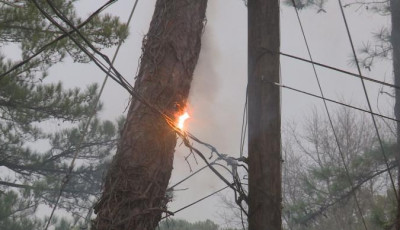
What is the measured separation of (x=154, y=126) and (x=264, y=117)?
0.74 m

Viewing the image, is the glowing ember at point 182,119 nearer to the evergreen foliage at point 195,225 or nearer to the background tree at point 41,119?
the background tree at point 41,119

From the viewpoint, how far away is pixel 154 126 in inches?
100.0

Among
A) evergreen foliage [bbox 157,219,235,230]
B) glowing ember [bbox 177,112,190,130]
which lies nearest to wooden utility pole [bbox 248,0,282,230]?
glowing ember [bbox 177,112,190,130]

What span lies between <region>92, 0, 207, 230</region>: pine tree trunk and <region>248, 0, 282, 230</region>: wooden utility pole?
548 mm

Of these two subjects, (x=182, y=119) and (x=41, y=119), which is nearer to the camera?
(x=182, y=119)

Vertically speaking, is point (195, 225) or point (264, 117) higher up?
point (195, 225)

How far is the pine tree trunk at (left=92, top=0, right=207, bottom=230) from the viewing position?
231 centimetres

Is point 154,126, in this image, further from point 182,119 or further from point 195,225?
point 195,225

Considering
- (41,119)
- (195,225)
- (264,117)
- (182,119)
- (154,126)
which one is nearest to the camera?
(264,117)

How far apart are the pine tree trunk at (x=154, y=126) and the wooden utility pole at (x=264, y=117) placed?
1.80ft

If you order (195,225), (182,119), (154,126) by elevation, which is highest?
(195,225)

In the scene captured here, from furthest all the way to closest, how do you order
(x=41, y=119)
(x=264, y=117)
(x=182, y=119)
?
(x=41, y=119) < (x=182, y=119) < (x=264, y=117)

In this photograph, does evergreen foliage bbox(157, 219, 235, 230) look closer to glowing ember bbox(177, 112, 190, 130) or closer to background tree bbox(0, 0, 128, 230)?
background tree bbox(0, 0, 128, 230)

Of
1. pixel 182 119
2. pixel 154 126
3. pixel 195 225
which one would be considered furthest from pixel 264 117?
pixel 195 225
